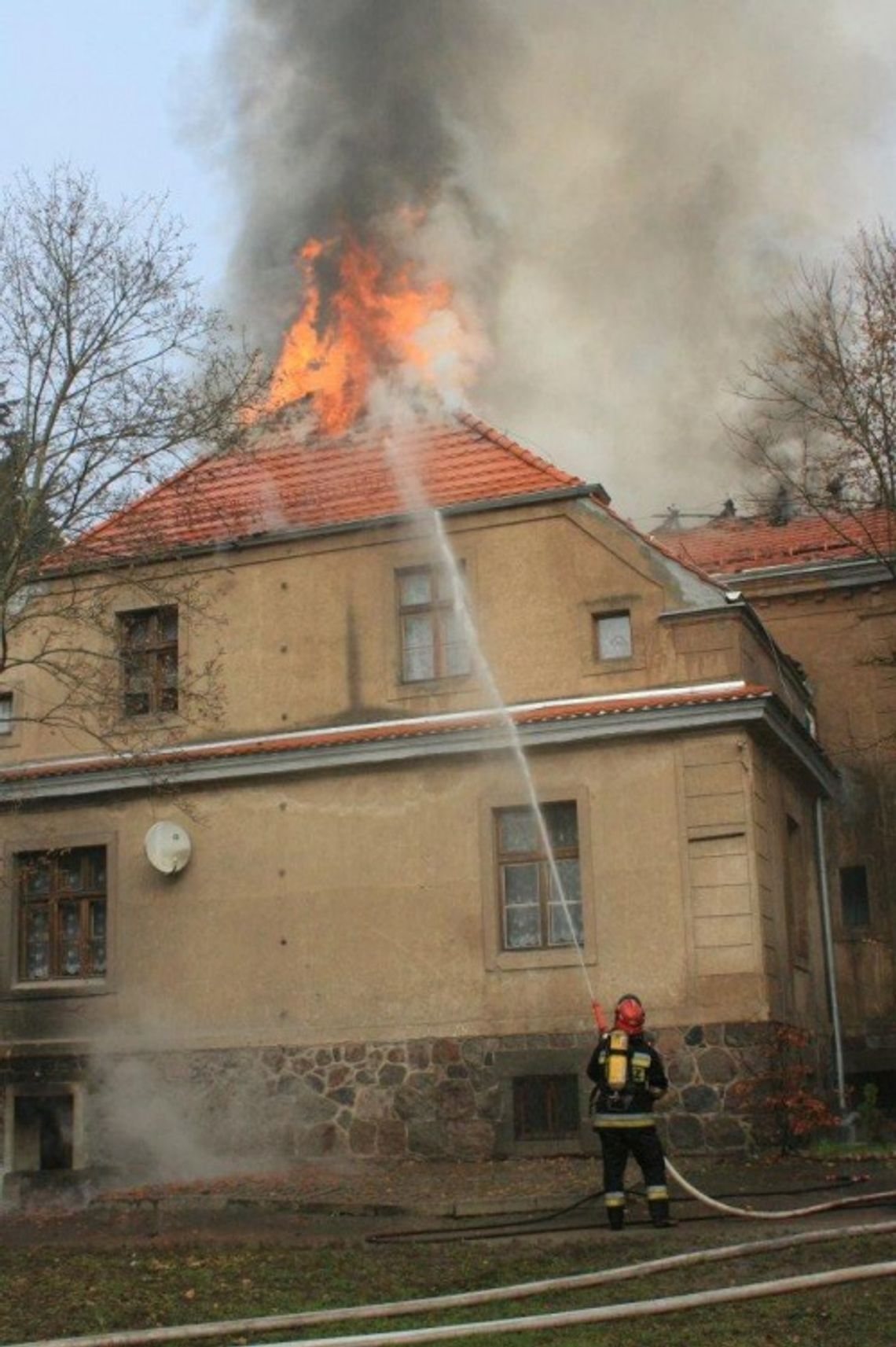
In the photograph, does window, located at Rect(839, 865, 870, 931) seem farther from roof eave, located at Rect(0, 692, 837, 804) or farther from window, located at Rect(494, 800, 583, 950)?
window, located at Rect(494, 800, 583, 950)

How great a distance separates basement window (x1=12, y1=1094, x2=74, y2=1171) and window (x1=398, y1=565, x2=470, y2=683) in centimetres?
671

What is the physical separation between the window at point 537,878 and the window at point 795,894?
2927 millimetres

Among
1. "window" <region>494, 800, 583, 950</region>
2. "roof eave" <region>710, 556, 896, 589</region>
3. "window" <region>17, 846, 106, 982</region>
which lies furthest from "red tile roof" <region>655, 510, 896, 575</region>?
"window" <region>17, 846, 106, 982</region>

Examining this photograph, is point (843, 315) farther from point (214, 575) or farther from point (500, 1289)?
point (500, 1289)

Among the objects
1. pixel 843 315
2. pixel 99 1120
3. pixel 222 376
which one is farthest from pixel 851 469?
pixel 99 1120

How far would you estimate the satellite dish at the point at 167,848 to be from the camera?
20.9 metres

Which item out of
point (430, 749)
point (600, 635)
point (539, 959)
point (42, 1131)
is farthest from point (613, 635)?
point (42, 1131)

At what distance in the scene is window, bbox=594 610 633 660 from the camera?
20.1 metres

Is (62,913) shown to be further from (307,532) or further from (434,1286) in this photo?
(434,1286)

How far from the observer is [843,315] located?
21.5 meters

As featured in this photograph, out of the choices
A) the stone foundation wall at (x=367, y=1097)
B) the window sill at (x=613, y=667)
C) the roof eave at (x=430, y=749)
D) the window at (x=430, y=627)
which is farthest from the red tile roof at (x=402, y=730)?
the stone foundation wall at (x=367, y=1097)

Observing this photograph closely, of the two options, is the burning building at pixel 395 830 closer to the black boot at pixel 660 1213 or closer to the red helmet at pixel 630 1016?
the red helmet at pixel 630 1016

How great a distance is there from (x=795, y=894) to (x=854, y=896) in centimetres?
351

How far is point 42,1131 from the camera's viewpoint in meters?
21.0
